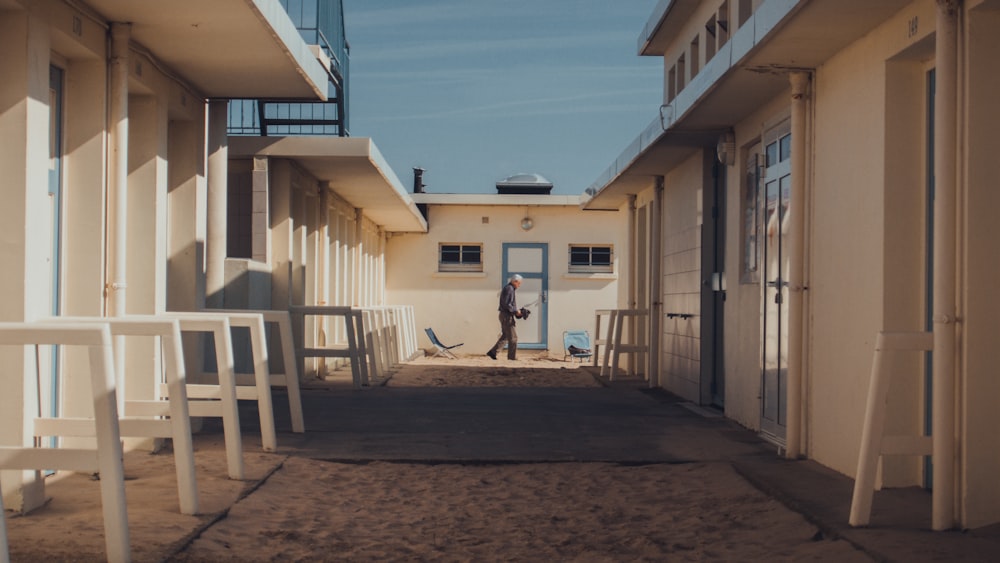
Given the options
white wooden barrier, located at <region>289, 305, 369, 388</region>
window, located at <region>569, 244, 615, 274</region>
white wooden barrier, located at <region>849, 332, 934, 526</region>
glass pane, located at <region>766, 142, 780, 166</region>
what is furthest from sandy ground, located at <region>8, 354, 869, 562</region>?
window, located at <region>569, 244, 615, 274</region>

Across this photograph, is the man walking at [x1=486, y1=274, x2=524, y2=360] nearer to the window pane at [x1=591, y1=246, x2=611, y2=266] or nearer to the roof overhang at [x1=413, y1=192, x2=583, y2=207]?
the roof overhang at [x1=413, y1=192, x2=583, y2=207]

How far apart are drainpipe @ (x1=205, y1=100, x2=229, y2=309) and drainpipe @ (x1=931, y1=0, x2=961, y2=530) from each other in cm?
562

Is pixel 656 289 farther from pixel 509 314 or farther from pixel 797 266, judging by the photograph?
pixel 509 314

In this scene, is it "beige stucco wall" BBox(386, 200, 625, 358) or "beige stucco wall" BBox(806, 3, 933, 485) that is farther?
"beige stucco wall" BBox(386, 200, 625, 358)

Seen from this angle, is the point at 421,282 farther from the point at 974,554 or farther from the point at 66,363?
the point at 974,554

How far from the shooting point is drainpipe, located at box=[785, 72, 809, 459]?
6895 mm

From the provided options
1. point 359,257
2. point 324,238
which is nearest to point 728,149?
point 324,238

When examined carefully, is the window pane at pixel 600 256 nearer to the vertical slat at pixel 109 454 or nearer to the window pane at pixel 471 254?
the window pane at pixel 471 254

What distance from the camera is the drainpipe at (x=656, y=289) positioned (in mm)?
13156

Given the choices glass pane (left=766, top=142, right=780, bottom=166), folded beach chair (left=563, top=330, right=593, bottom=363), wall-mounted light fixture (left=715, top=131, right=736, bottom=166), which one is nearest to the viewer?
glass pane (left=766, top=142, right=780, bottom=166)

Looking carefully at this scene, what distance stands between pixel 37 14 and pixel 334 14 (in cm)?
822

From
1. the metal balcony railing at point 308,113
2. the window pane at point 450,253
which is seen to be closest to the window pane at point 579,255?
the window pane at point 450,253

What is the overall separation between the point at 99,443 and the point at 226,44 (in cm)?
353

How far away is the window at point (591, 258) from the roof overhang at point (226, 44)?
15.1 metres
